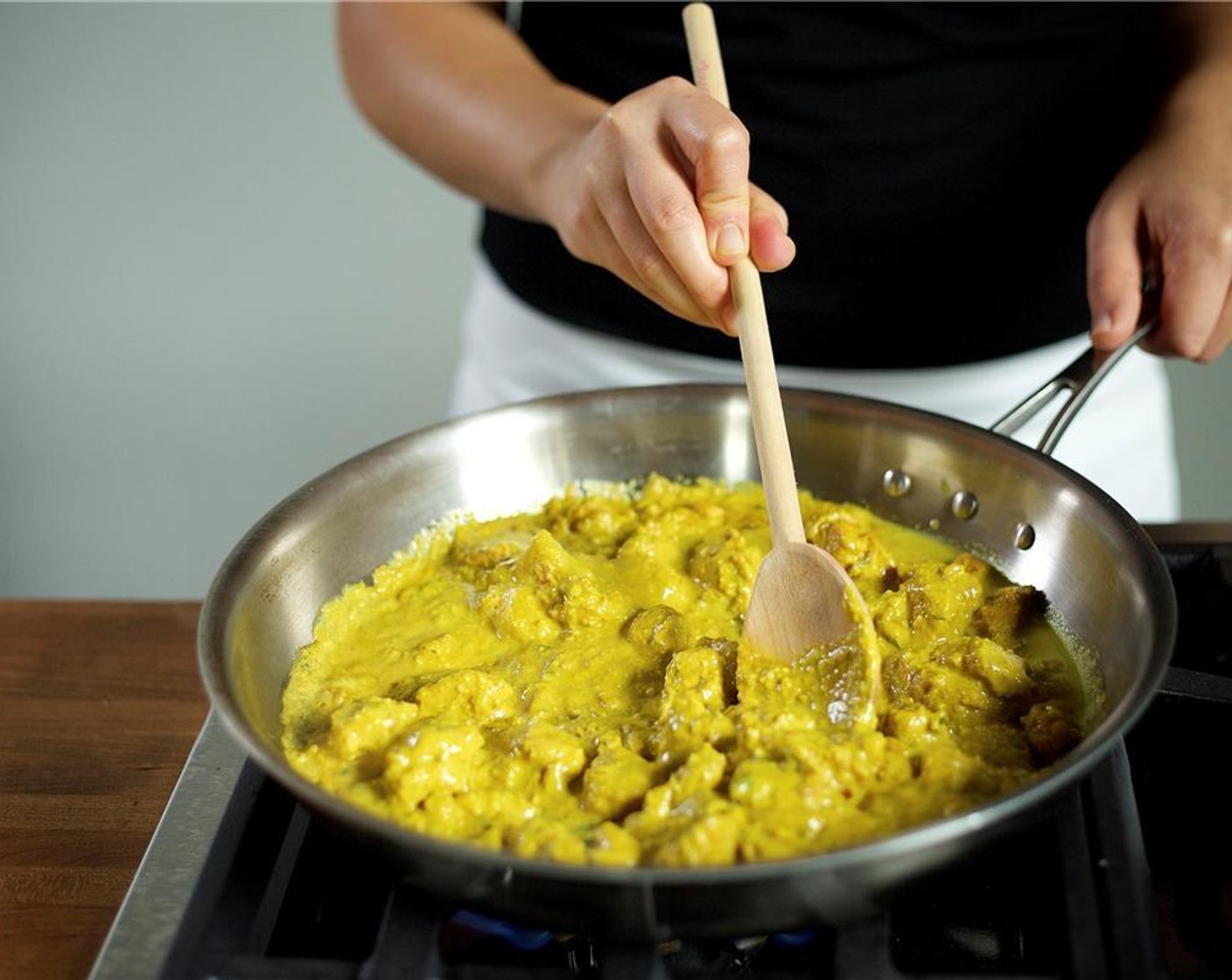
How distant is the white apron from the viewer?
1.55 metres

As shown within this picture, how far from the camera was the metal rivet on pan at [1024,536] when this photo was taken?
111 cm

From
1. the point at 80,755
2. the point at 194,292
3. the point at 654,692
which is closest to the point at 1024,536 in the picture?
the point at 654,692

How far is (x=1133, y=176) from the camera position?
4.17 feet

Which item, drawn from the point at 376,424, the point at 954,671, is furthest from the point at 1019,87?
the point at 376,424

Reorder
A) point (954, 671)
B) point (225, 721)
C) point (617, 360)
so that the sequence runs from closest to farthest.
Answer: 1. point (225, 721)
2. point (954, 671)
3. point (617, 360)

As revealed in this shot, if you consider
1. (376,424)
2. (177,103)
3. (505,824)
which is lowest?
(376,424)

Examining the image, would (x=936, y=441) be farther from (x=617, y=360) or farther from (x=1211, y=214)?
(x=617, y=360)

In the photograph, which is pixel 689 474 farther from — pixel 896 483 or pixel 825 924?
pixel 825 924

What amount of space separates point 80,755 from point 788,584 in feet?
1.96

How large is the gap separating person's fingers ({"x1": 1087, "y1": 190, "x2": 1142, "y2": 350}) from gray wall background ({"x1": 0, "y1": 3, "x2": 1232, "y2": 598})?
1565 mm

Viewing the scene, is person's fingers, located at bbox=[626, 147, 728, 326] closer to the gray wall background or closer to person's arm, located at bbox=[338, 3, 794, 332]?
person's arm, located at bbox=[338, 3, 794, 332]

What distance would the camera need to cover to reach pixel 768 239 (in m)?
0.99

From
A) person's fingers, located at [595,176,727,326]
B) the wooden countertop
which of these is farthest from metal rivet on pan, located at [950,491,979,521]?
the wooden countertop

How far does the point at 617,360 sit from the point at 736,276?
0.60 meters
